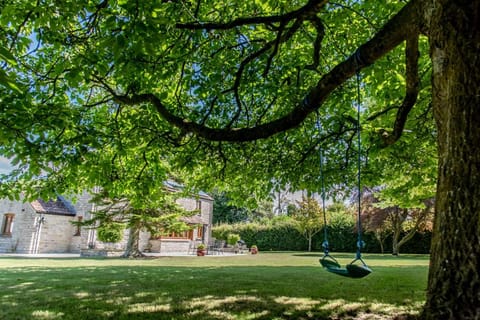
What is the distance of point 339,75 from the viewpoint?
4.11 m

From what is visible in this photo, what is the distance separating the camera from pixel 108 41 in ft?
9.86

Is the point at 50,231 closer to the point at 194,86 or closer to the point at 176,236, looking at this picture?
the point at 176,236

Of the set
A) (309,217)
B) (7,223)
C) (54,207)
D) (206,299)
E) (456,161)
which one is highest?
(309,217)

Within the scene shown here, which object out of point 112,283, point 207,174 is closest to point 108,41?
point 207,174

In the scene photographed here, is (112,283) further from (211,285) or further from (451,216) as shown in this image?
(451,216)

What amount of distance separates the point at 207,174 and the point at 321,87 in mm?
5415

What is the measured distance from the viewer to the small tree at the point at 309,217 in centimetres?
2859

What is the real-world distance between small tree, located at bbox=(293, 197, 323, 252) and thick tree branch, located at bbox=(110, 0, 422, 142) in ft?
78.3

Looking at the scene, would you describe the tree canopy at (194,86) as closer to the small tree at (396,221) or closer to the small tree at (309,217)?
the small tree at (396,221)

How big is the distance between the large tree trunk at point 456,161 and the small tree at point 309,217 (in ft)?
85.1

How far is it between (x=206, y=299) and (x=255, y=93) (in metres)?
4.23

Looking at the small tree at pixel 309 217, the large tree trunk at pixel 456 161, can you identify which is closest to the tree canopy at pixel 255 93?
the large tree trunk at pixel 456 161

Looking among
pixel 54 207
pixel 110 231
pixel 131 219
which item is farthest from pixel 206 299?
pixel 54 207

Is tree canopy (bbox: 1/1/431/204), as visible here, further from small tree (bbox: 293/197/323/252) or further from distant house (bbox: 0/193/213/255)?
small tree (bbox: 293/197/323/252)
